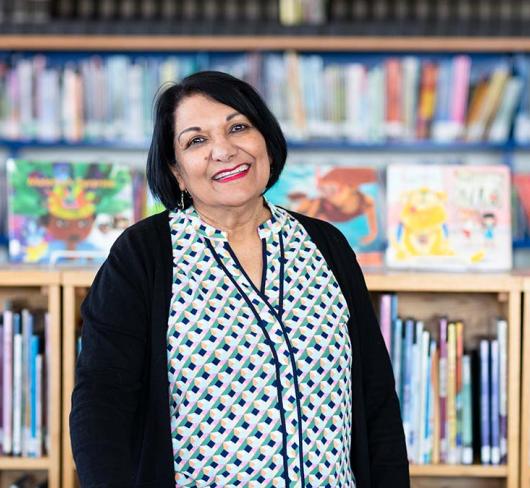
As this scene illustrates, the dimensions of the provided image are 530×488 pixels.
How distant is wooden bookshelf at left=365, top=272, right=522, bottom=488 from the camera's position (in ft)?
6.96

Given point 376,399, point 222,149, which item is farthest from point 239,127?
point 376,399

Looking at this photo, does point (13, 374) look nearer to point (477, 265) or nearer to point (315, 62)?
point (477, 265)

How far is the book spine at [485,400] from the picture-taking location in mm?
2174

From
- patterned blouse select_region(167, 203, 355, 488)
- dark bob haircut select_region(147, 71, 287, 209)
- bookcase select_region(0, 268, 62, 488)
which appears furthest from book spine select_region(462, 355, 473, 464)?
bookcase select_region(0, 268, 62, 488)

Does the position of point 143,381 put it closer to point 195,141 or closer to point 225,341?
point 225,341

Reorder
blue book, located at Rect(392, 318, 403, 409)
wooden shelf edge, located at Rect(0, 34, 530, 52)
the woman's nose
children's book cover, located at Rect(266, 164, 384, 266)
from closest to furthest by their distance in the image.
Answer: the woman's nose, blue book, located at Rect(392, 318, 403, 409), children's book cover, located at Rect(266, 164, 384, 266), wooden shelf edge, located at Rect(0, 34, 530, 52)

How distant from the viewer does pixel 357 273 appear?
5.38 ft

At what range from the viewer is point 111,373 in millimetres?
1412

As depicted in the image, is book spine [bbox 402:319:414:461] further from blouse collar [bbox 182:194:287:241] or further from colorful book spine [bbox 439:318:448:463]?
blouse collar [bbox 182:194:287:241]

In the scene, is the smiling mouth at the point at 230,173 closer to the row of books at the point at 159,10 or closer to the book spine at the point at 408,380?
the book spine at the point at 408,380

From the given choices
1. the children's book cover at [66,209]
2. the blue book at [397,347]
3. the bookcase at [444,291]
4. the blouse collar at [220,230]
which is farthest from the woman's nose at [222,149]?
the children's book cover at [66,209]

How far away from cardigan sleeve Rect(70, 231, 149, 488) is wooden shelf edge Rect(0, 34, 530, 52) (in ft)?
8.78

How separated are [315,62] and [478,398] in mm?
2204

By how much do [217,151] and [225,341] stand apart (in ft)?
1.02
